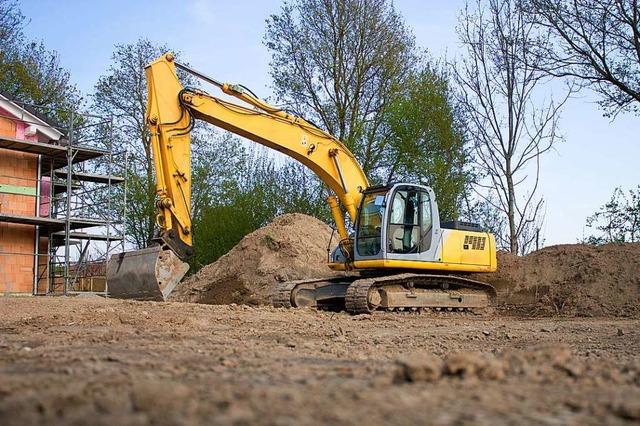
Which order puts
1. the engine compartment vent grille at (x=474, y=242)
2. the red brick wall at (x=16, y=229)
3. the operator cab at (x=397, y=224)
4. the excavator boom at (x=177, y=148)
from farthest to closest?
1. the red brick wall at (x=16, y=229)
2. the engine compartment vent grille at (x=474, y=242)
3. the operator cab at (x=397, y=224)
4. the excavator boom at (x=177, y=148)

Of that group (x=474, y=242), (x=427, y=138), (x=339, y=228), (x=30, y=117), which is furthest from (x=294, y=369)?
(x=427, y=138)

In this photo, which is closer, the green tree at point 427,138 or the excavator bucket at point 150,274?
the excavator bucket at point 150,274

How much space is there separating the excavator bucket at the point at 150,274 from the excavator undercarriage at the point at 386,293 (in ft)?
9.16

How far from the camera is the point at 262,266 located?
20.3 meters

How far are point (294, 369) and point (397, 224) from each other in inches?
391

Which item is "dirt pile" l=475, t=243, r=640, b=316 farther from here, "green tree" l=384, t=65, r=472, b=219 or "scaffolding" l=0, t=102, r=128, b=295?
"scaffolding" l=0, t=102, r=128, b=295

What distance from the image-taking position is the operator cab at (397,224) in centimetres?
1452

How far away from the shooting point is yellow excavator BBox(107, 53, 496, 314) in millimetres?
13258

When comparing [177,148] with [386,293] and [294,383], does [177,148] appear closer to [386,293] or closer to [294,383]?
[386,293]

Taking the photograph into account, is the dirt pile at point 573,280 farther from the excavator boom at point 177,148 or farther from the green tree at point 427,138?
the excavator boom at point 177,148

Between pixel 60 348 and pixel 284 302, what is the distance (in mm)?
8603

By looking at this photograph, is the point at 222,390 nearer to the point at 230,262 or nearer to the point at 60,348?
the point at 60,348

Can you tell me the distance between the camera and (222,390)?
3.62 metres

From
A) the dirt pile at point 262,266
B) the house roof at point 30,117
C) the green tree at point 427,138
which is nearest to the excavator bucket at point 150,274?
the dirt pile at point 262,266
